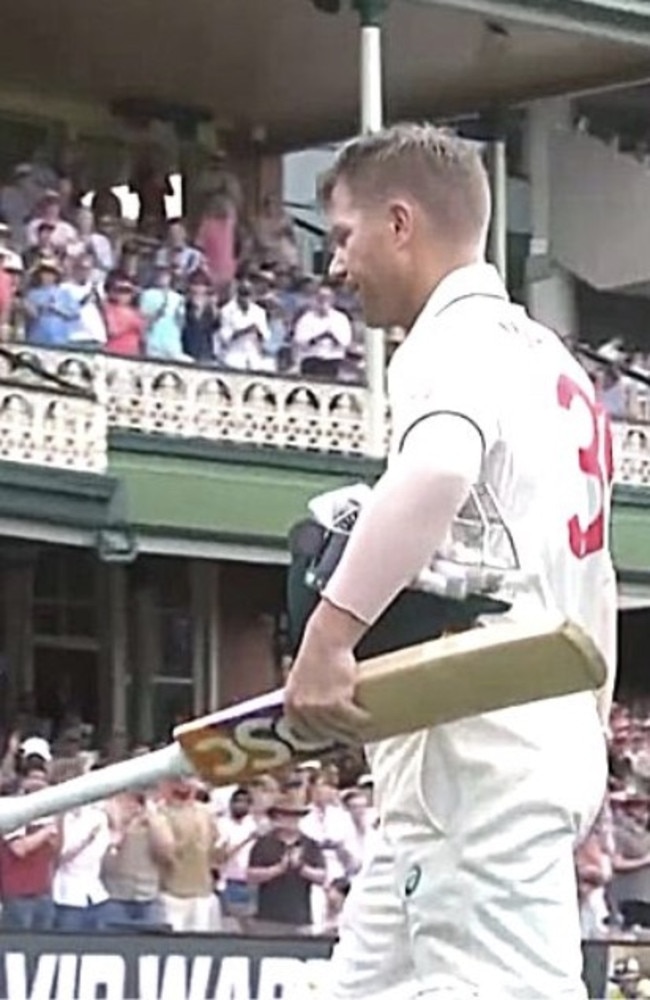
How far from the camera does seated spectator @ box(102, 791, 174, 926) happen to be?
15.8 meters

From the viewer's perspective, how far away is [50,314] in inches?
795

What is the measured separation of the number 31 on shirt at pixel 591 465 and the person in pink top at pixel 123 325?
15.8 m

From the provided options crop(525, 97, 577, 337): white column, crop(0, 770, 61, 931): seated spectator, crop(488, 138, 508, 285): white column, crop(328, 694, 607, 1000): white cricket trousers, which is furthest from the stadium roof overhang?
crop(328, 694, 607, 1000): white cricket trousers

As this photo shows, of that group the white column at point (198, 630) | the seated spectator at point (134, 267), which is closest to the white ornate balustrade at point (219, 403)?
the seated spectator at point (134, 267)

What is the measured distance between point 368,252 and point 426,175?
0.51 feet

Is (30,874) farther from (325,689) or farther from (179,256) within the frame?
(325,689)

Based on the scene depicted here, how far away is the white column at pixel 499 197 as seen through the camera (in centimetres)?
2644

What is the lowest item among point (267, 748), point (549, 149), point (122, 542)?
point (267, 748)

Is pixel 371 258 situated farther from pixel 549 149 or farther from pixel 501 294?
pixel 549 149

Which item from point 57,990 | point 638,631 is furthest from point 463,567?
point 638,631

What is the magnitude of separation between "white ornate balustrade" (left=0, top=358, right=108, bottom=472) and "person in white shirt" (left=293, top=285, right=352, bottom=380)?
1.71 metres

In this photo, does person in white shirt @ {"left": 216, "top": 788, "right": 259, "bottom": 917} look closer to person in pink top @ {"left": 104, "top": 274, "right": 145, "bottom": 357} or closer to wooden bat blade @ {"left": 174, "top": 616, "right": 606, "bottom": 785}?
person in pink top @ {"left": 104, "top": 274, "right": 145, "bottom": 357}

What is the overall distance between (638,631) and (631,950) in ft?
45.6

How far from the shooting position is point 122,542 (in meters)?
22.1
